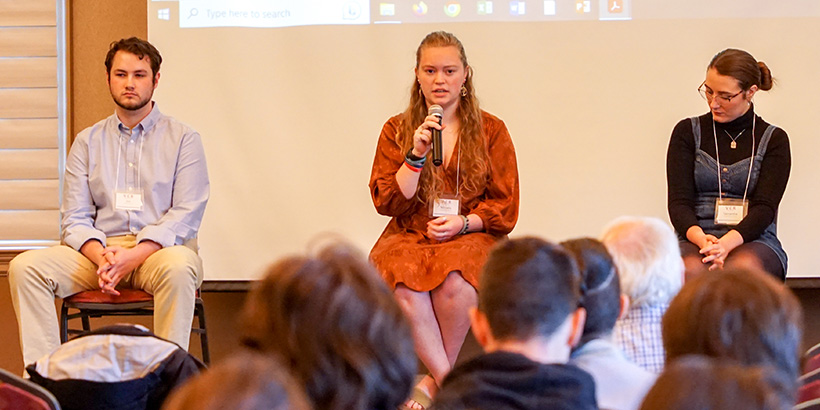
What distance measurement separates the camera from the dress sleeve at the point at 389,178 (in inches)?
122

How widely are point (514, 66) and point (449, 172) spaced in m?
0.90

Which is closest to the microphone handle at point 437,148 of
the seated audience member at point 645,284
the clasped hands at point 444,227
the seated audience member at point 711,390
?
the clasped hands at point 444,227

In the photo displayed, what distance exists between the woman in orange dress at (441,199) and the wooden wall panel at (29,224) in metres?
1.83

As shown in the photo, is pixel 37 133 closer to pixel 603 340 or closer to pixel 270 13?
pixel 270 13

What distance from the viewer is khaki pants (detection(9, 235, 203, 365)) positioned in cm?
303

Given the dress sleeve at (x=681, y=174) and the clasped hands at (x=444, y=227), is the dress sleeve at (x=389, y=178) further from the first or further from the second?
the dress sleeve at (x=681, y=174)

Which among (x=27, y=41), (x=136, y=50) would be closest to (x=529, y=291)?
(x=136, y=50)

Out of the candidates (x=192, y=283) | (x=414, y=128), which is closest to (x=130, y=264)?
(x=192, y=283)

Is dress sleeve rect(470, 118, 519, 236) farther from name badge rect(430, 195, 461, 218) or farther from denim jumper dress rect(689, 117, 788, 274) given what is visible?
denim jumper dress rect(689, 117, 788, 274)

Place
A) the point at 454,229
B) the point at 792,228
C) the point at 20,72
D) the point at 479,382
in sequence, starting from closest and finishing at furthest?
1. the point at 479,382
2. the point at 454,229
3. the point at 792,228
4. the point at 20,72

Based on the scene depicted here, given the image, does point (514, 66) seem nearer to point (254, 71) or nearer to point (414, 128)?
point (414, 128)

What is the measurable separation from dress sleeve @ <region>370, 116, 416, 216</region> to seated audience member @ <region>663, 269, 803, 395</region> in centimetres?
195

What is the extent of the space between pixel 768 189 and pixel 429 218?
127 centimetres

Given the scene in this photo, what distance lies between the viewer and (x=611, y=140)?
3.82 meters
